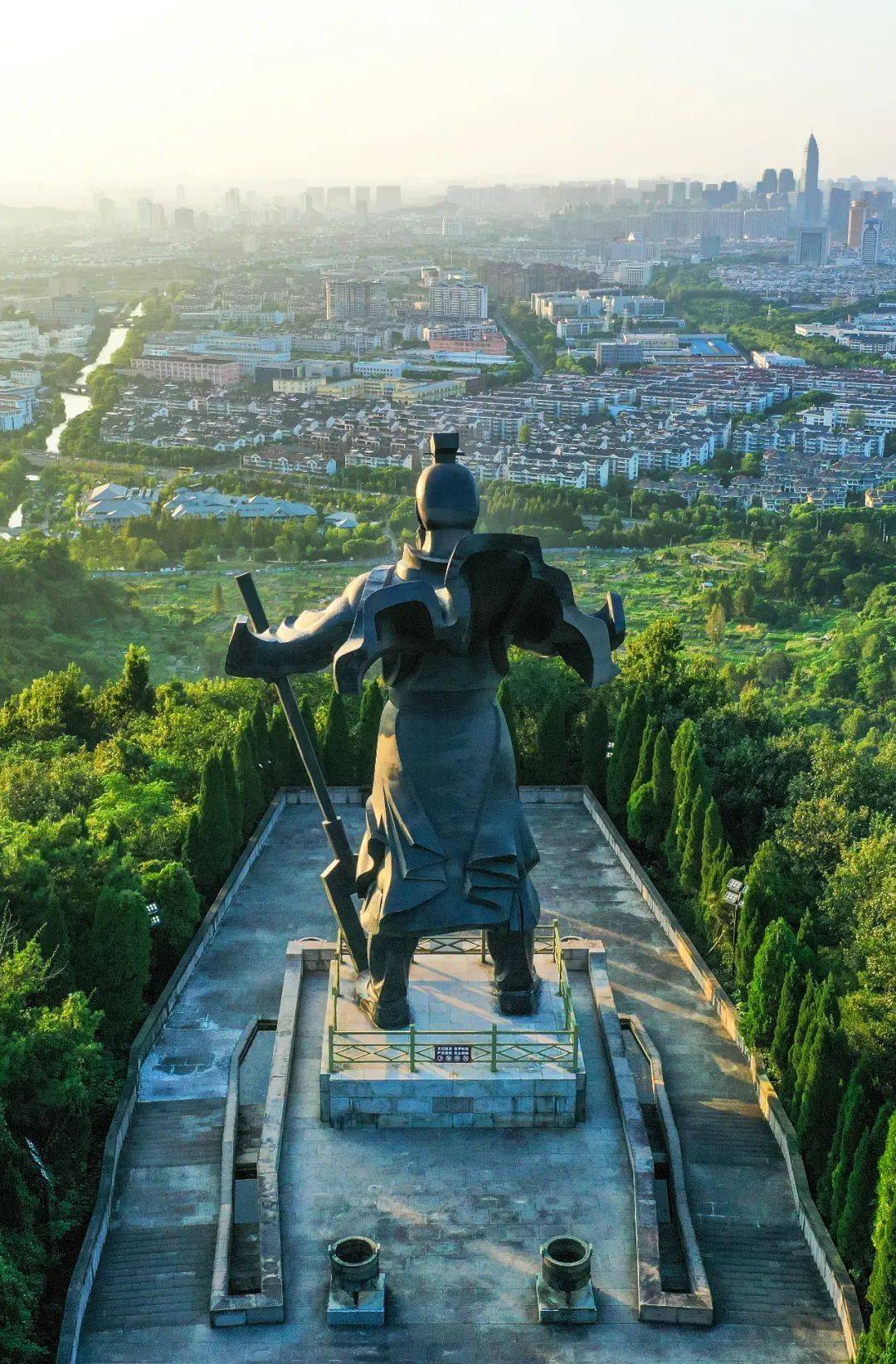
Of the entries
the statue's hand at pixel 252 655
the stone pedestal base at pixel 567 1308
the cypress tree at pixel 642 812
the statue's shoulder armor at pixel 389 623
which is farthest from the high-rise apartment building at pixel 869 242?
the stone pedestal base at pixel 567 1308

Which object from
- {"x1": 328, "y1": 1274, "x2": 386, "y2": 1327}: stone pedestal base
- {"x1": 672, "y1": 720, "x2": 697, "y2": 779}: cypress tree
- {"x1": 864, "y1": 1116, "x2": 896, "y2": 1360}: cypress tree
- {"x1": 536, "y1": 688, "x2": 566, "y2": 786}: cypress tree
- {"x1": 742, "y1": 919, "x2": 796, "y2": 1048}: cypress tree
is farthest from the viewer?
{"x1": 536, "y1": 688, "x2": 566, "y2": 786}: cypress tree

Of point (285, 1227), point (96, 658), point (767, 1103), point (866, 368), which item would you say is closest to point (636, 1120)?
point (767, 1103)

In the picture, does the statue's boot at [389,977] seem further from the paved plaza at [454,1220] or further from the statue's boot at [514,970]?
the paved plaza at [454,1220]

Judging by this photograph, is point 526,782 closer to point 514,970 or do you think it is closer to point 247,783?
point 247,783

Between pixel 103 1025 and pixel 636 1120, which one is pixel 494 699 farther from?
pixel 103 1025

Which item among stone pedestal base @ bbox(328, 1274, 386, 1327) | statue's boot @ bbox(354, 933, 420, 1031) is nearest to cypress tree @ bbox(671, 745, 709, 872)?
statue's boot @ bbox(354, 933, 420, 1031)

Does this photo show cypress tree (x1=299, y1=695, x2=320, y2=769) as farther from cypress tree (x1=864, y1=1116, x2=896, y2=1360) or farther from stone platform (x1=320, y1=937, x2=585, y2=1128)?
cypress tree (x1=864, y1=1116, x2=896, y2=1360)
